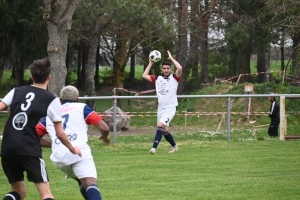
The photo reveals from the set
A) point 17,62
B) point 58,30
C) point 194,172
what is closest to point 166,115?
point 194,172

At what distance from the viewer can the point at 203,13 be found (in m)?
36.8

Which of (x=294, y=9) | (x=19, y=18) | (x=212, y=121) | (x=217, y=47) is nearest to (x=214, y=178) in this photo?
(x=294, y=9)

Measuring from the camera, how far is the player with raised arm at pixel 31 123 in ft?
22.8

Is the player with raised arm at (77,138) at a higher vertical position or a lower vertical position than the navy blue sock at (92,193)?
higher

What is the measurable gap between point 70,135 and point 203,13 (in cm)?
3005

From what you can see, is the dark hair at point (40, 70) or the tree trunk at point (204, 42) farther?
the tree trunk at point (204, 42)

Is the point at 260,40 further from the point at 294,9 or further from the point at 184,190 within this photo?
the point at 184,190

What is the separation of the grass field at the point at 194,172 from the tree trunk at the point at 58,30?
11.2ft

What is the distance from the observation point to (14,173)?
717cm

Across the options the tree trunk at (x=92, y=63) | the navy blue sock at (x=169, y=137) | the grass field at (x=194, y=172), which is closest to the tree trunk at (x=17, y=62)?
the tree trunk at (x=92, y=63)

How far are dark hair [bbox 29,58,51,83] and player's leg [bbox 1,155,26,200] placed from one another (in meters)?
0.84

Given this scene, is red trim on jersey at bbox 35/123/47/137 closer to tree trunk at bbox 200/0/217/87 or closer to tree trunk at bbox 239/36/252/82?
tree trunk at bbox 200/0/217/87

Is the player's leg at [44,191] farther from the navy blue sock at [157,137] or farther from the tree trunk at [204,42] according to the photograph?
the tree trunk at [204,42]

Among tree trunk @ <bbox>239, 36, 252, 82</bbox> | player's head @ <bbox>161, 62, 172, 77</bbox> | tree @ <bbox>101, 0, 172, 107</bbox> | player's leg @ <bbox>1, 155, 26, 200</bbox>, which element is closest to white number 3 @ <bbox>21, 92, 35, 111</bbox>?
player's leg @ <bbox>1, 155, 26, 200</bbox>
